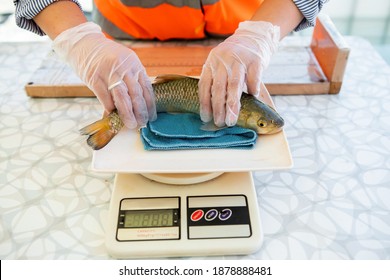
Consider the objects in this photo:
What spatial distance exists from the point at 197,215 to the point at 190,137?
17 centimetres

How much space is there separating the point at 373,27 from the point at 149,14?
139 cm

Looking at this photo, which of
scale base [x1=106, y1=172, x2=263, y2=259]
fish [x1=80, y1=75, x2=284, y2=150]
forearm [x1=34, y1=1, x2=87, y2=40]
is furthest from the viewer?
forearm [x1=34, y1=1, x2=87, y2=40]

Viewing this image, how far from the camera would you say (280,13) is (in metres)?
0.99

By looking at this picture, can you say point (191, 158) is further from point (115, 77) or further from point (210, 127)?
point (115, 77)

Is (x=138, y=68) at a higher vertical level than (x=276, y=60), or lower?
higher

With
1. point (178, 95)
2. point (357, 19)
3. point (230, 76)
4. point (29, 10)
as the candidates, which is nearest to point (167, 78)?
point (178, 95)

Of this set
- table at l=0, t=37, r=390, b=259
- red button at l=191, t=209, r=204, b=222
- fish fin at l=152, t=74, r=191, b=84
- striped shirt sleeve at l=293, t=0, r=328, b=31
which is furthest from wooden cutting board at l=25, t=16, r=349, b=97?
red button at l=191, t=209, r=204, b=222

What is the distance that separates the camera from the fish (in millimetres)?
835

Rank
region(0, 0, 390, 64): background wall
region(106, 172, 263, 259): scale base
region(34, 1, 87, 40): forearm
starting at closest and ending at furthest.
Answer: region(106, 172, 263, 259): scale base, region(34, 1, 87, 40): forearm, region(0, 0, 390, 64): background wall

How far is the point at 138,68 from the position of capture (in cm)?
89

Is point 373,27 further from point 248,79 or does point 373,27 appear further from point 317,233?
point 317,233

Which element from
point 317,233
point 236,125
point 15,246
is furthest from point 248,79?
point 15,246

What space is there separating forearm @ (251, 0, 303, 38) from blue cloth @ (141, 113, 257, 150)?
0.32 meters

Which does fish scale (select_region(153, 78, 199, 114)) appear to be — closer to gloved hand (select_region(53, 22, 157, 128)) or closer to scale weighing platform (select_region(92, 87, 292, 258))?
gloved hand (select_region(53, 22, 157, 128))
